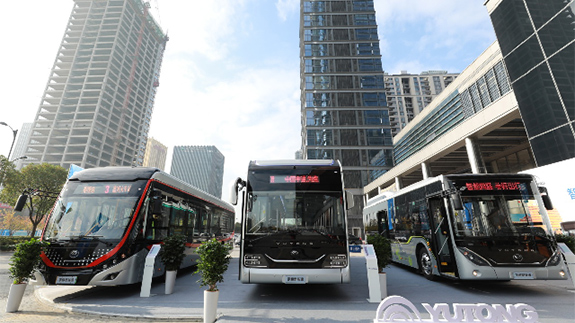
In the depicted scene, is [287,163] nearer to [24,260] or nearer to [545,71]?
[24,260]

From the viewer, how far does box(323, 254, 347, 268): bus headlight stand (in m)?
5.74

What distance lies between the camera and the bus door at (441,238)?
277 inches

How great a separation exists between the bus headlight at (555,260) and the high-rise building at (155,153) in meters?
157

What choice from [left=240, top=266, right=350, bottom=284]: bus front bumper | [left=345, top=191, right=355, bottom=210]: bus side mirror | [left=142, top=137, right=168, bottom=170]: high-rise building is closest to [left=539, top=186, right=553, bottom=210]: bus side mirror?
[left=345, top=191, right=355, bottom=210]: bus side mirror

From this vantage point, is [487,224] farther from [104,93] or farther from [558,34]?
[104,93]

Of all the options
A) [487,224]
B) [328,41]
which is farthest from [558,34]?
[328,41]

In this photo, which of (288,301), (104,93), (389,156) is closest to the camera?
(288,301)

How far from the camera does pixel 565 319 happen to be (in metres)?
4.59

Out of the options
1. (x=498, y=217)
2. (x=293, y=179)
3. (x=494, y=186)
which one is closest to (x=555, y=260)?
(x=498, y=217)

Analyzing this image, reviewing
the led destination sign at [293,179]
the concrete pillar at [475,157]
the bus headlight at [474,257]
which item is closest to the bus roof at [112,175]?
the led destination sign at [293,179]

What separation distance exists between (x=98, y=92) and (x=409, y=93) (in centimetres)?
11551

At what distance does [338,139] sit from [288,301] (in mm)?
47871

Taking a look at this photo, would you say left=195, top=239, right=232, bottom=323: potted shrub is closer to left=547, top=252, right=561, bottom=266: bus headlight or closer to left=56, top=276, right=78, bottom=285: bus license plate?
left=56, top=276, right=78, bottom=285: bus license plate

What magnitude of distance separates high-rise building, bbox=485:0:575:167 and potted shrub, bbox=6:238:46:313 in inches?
917
